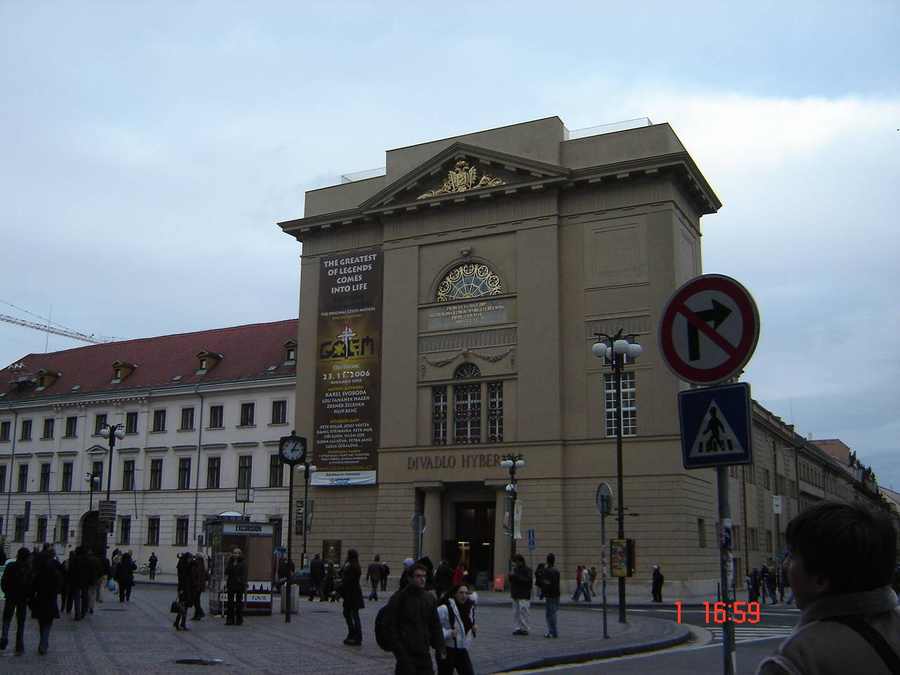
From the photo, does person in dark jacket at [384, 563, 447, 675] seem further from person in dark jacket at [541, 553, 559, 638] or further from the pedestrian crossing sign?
person in dark jacket at [541, 553, 559, 638]

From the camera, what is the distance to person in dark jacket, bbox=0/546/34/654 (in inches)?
681

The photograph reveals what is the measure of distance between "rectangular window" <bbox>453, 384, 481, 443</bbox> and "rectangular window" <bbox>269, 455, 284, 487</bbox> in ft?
50.3

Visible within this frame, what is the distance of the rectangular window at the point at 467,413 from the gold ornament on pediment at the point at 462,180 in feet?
31.2

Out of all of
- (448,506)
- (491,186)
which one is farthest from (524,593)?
(491,186)

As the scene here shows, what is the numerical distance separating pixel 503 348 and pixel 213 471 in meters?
24.1

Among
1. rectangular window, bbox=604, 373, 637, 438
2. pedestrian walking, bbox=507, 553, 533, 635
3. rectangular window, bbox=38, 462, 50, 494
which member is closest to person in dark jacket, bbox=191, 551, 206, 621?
pedestrian walking, bbox=507, 553, 533, 635

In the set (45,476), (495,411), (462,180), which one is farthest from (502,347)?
(45,476)

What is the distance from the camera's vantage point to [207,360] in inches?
2581

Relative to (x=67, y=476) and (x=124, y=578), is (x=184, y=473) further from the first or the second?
(x=124, y=578)

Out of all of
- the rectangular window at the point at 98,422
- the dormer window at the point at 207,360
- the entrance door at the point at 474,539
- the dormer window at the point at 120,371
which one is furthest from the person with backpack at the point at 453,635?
the dormer window at the point at 120,371

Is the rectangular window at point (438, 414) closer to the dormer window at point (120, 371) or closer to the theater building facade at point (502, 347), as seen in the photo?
the theater building facade at point (502, 347)

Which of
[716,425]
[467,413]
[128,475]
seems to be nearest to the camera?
[716,425]

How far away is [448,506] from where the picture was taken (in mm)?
46812

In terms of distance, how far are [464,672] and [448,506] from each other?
35.6 meters
